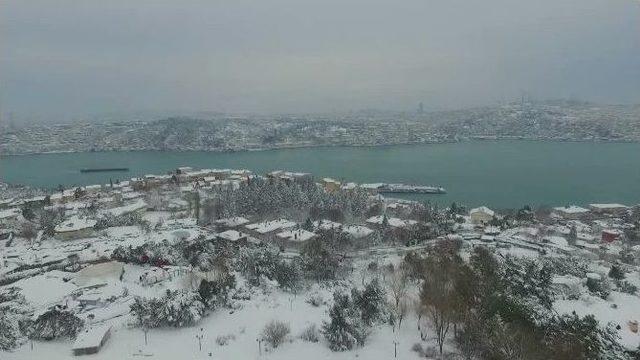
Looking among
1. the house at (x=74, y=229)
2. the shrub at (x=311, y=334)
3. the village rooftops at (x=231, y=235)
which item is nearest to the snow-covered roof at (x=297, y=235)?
the village rooftops at (x=231, y=235)

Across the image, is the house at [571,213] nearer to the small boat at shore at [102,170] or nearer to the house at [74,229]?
the house at [74,229]

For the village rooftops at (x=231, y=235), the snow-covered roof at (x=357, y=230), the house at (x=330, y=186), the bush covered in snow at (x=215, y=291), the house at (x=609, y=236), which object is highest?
the bush covered in snow at (x=215, y=291)

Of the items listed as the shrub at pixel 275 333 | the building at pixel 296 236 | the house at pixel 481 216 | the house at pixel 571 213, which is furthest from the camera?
the house at pixel 571 213

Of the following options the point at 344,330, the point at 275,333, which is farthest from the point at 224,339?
the point at 344,330

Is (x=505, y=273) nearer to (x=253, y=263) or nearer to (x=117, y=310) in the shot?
(x=253, y=263)

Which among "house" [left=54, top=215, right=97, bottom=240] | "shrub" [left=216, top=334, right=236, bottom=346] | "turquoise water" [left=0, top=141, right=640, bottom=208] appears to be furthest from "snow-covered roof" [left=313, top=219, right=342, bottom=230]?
"turquoise water" [left=0, top=141, right=640, bottom=208]

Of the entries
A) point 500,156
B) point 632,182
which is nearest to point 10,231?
point 632,182
